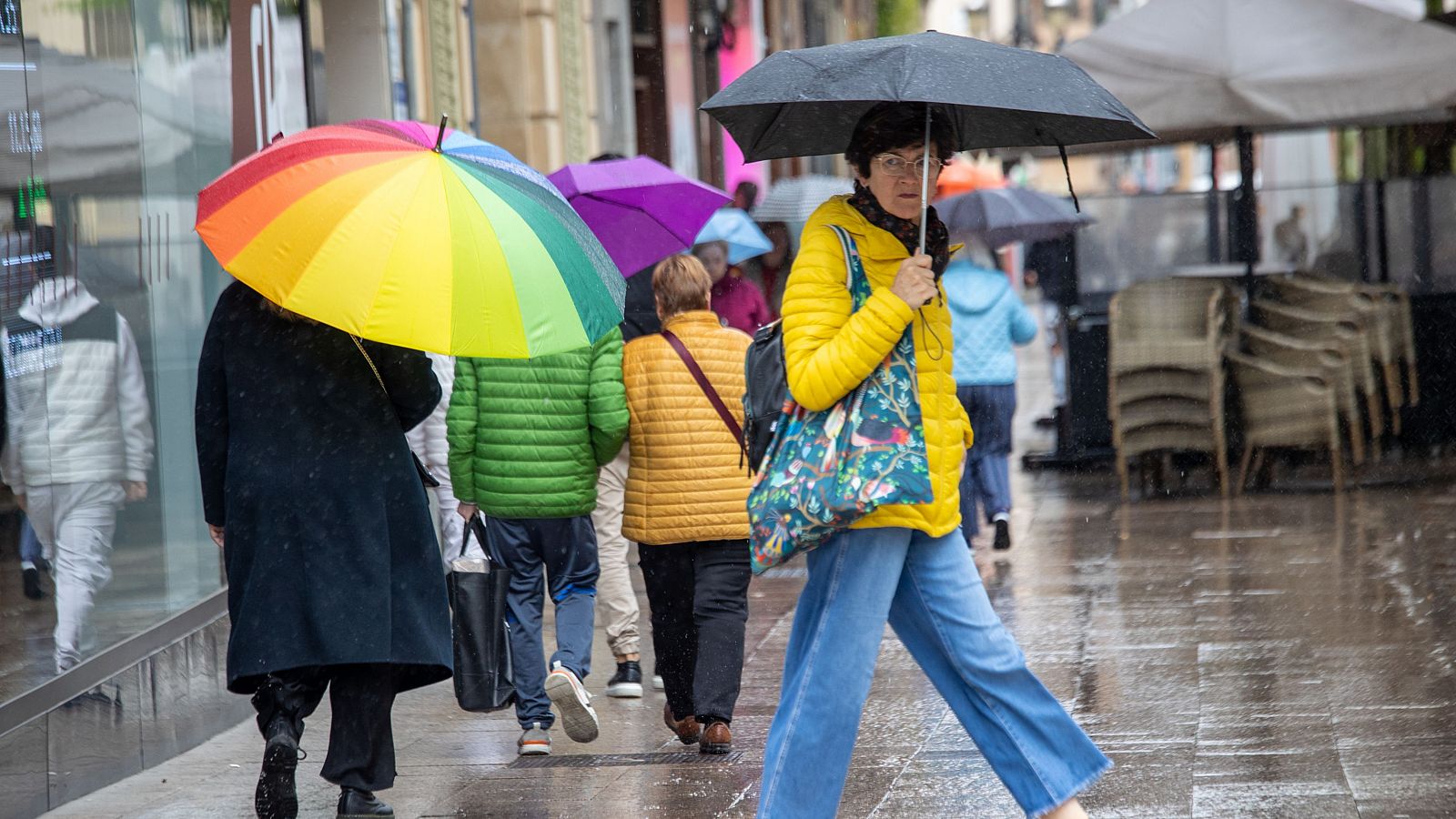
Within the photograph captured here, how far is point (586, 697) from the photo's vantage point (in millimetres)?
6449

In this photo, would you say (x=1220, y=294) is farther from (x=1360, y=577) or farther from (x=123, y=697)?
(x=123, y=697)

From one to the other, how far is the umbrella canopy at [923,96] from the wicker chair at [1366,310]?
9.12 metres

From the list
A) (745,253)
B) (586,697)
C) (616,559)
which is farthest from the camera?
(745,253)

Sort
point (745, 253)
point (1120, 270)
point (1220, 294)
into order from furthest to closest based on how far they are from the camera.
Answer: point (1120, 270) → point (1220, 294) → point (745, 253)

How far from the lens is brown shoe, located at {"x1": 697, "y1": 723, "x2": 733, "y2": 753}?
6438mm

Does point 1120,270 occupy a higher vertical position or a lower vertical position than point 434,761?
higher

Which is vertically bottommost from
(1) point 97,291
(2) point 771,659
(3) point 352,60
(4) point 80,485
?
(2) point 771,659

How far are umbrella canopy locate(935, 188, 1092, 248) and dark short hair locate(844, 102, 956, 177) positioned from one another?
320 inches

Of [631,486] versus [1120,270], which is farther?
[1120,270]

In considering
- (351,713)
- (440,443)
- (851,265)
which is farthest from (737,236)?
(851,265)

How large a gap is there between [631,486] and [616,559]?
98 centimetres

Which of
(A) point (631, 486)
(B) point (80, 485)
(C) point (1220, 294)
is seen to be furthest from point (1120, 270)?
(B) point (80, 485)

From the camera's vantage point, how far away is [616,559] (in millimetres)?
7715

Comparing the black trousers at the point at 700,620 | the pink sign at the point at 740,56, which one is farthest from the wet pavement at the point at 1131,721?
the pink sign at the point at 740,56
